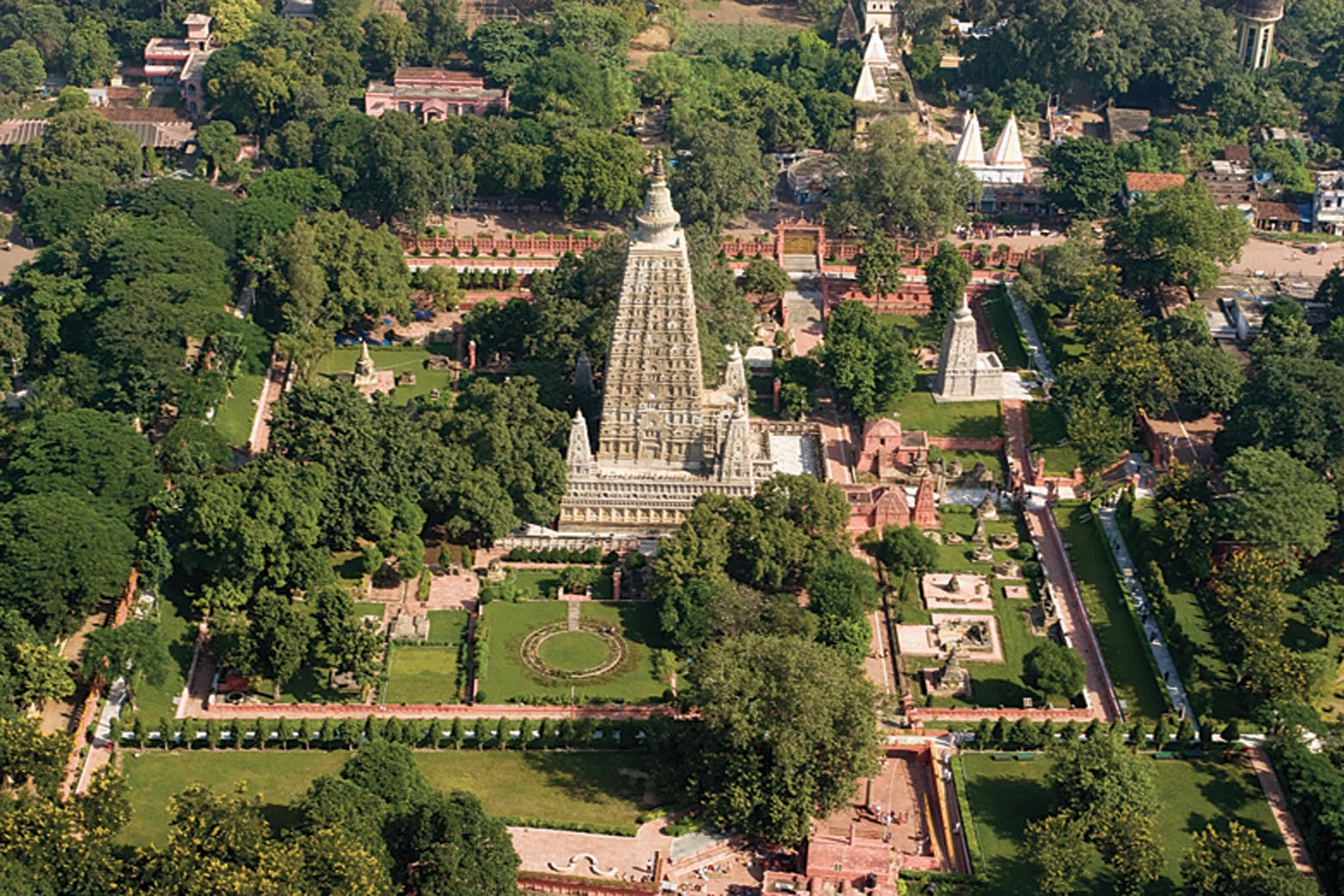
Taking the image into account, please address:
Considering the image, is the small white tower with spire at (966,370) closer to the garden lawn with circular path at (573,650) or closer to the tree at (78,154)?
the garden lawn with circular path at (573,650)

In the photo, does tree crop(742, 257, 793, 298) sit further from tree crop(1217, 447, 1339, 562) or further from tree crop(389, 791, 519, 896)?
tree crop(389, 791, 519, 896)

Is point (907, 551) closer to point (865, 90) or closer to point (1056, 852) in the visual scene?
point (1056, 852)

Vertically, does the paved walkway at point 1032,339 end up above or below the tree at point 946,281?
below

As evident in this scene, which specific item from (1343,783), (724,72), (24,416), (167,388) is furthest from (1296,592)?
(724,72)

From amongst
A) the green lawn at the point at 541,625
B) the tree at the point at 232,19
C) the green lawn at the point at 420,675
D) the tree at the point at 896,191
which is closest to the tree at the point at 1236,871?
the green lawn at the point at 541,625

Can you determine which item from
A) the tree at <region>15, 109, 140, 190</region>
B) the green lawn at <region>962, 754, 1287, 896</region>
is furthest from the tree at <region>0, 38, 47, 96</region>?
the green lawn at <region>962, 754, 1287, 896</region>
